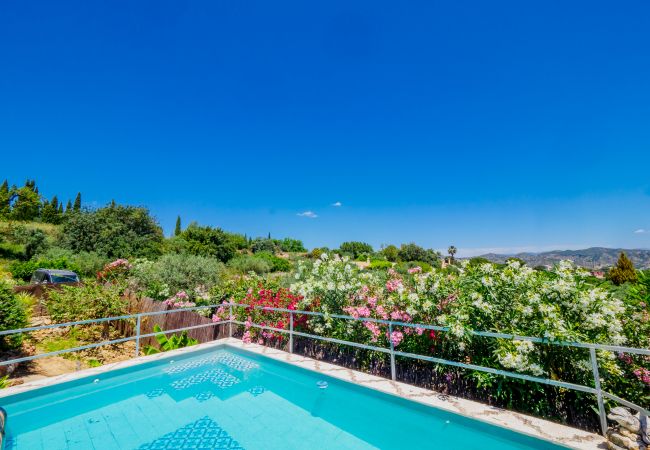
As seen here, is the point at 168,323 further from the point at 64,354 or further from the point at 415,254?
the point at 415,254

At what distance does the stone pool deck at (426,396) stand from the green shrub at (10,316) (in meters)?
2.36

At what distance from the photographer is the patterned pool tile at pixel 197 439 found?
3.37 m

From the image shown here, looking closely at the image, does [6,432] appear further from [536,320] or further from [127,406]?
[536,320]

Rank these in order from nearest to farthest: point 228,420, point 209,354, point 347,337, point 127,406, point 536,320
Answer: point 536,320 → point 228,420 → point 127,406 → point 347,337 → point 209,354

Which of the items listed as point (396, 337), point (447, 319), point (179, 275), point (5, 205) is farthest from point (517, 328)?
point (5, 205)

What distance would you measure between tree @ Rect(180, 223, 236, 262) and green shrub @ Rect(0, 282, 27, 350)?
1901 centimetres

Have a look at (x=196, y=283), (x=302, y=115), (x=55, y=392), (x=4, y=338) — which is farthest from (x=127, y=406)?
(x=302, y=115)

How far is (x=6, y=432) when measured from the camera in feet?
11.9

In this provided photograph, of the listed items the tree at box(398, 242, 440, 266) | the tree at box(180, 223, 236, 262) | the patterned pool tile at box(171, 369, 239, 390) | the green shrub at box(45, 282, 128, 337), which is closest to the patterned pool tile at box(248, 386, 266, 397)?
the patterned pool tile at box(171, 369, 239, 390)

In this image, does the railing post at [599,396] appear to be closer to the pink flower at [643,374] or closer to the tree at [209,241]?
the pink flower at [643,374]

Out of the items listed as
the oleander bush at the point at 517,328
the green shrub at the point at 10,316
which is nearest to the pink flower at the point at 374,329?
the oleander bush at the point at 517,328

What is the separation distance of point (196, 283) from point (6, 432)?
286 inches

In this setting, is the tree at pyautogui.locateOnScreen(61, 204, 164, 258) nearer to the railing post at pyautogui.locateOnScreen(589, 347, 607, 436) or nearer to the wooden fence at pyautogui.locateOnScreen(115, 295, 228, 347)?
the wooden fence at pyautogui.locateOnScreen(115, 295, 228, 347)

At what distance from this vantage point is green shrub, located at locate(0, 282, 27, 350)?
5926mm
